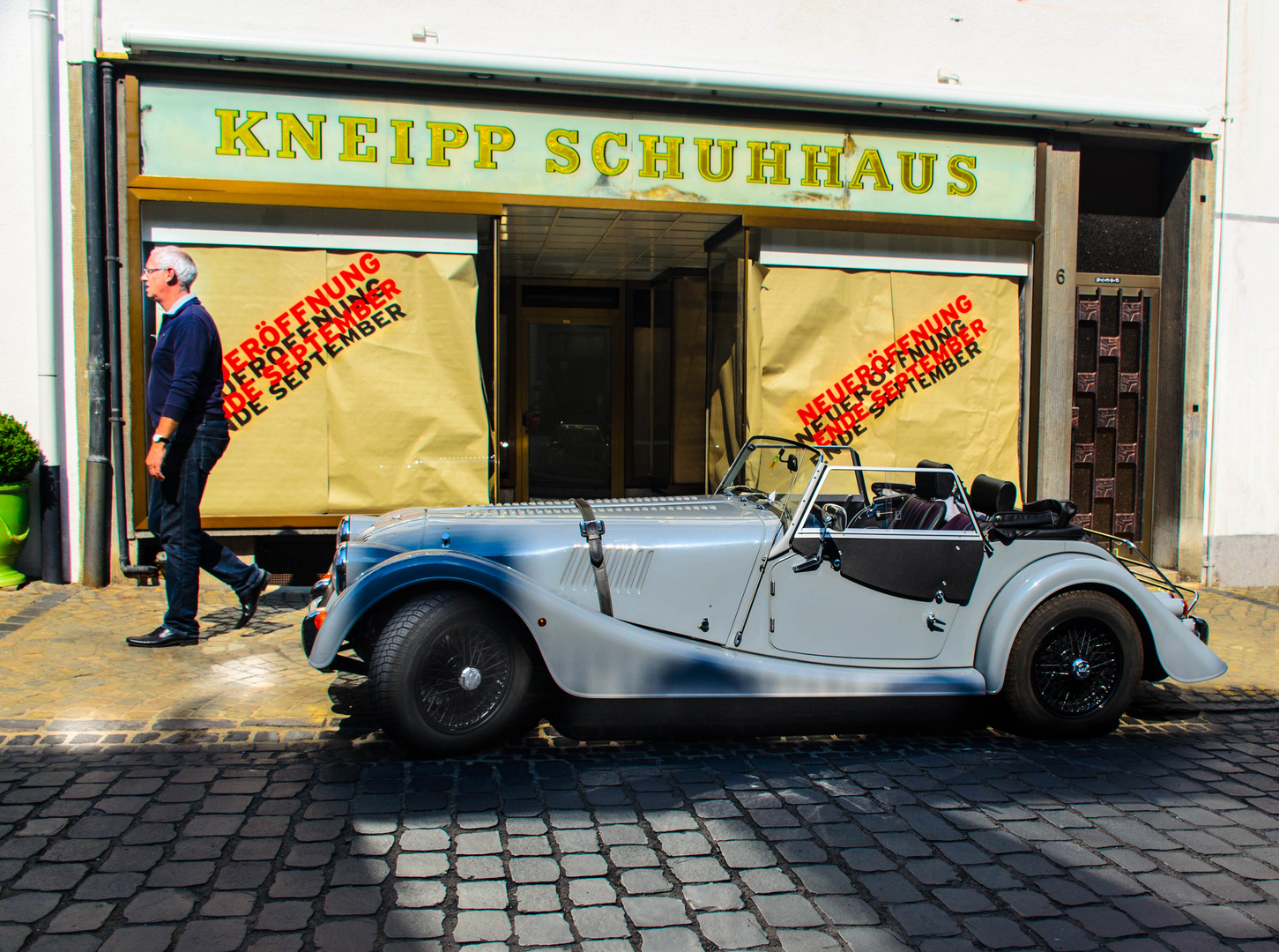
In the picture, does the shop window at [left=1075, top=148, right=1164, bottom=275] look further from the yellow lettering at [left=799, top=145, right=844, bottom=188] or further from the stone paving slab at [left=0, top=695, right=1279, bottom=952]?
the stone paving slab at [left=0, top=695, right=1279, bottom=952]

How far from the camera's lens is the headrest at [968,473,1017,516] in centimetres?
455

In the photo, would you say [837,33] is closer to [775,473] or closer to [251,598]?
[775,473]

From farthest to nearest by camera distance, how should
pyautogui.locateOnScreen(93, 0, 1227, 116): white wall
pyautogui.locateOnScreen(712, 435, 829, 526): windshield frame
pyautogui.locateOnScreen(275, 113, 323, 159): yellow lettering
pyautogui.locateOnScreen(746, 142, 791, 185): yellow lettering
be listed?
1. pyautogui.locateOnScreen(746, 142, 791, 185): yellow lettering
2. pyautogui.locateOnScreen(93, 0, 1227, 116): white wall
3. pyautogui.locateOnScreen(275, 113, 323, 159): yellow lettering
4. pyautogui.locateOnScreen(712, 435, 829, 526): windshield frame

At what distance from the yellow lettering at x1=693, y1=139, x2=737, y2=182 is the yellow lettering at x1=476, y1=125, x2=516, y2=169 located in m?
1.49

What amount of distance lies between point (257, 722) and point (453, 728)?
106 centimetres

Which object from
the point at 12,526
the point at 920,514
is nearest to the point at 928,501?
the point at 920,514

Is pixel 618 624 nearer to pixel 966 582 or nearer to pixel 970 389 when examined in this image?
pixel 966 582

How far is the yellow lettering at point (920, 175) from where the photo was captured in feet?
26.6

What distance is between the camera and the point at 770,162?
25.9 feet

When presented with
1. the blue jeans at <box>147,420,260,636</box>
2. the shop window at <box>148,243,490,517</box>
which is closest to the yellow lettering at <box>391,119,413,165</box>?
the shop window at <box>148,243,490,517</box>

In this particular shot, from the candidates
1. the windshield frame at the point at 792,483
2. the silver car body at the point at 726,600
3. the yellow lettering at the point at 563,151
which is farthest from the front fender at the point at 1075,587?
the yellow lettering at the point at 563,151

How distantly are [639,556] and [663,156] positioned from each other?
4.61 m

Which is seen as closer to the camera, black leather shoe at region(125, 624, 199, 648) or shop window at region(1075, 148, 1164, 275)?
black leather shoe at region(125, 624, 199, 648)

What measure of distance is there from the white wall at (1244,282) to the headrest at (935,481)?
547 centimetres
